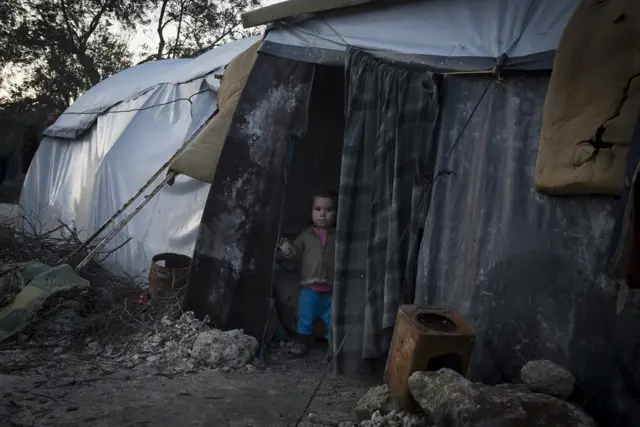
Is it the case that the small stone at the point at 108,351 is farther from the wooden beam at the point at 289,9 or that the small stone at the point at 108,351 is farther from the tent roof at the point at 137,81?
the tent roof at the point at 137,81

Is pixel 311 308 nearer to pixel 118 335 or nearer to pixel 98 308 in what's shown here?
pixel 118 335

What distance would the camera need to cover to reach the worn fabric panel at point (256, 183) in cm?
425

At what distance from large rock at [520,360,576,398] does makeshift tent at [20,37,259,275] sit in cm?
406

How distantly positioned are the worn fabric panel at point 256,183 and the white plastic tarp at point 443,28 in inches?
12.5

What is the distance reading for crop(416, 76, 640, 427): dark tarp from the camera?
2.73 m

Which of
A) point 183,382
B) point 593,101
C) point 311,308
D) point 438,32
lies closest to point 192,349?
point 183,382

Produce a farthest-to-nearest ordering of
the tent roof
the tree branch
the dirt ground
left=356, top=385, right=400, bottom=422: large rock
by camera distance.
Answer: the tree branch → the tent roof → the dirt ground → left=356, top=385, right=400, bottom=422: large rock

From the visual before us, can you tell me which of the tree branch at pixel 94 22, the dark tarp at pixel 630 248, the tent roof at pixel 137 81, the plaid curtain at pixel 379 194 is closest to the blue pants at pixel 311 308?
the plaid curtain at pixel 379 194

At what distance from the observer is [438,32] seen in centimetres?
355

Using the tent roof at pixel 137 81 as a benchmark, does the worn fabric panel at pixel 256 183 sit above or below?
below

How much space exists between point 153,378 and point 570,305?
257 centimetres

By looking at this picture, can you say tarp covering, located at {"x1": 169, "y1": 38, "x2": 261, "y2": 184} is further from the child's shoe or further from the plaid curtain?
the child's shoe

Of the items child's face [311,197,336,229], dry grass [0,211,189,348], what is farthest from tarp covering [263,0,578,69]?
dry grass [0,211,189,348]

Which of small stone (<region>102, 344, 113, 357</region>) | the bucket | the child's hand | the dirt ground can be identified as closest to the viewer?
the dirt ground
